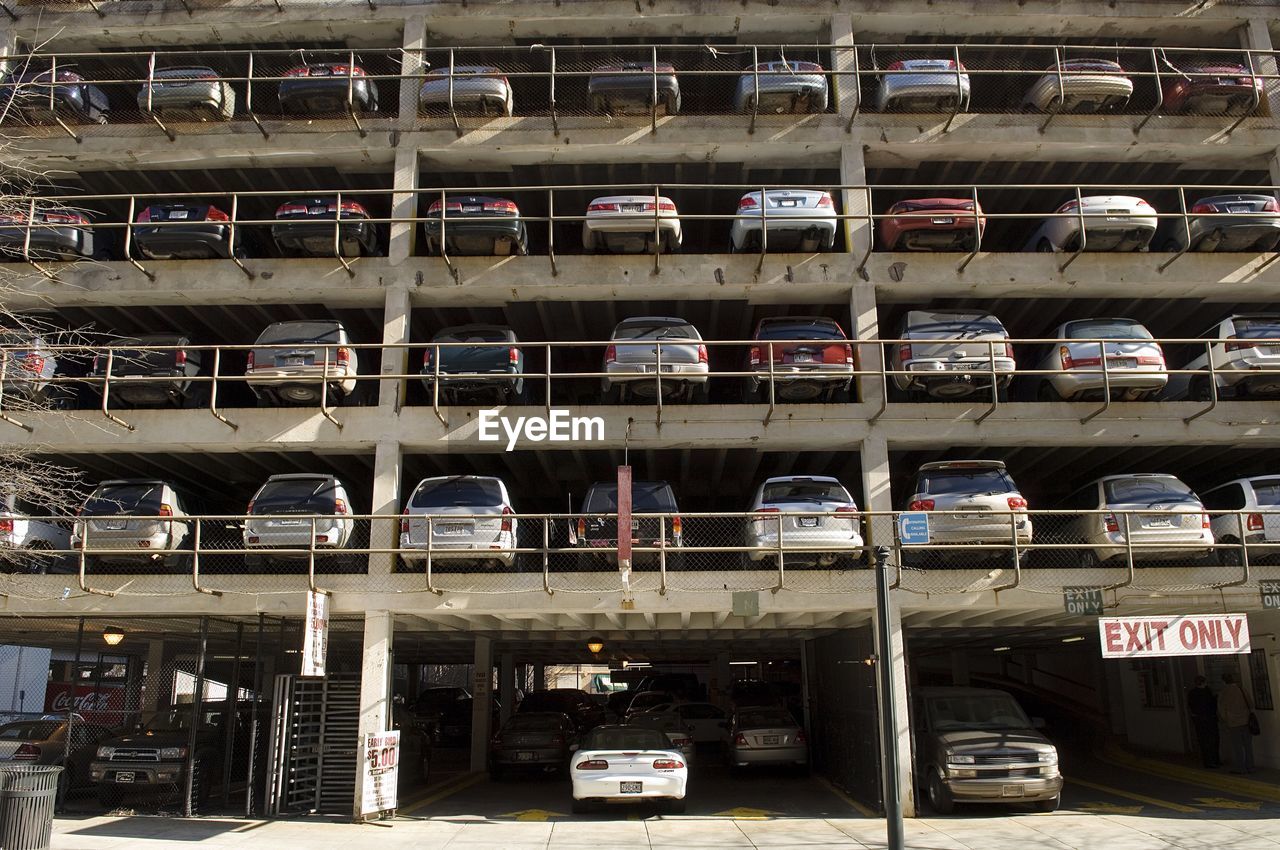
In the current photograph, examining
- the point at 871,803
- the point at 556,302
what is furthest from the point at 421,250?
the point at 871,803

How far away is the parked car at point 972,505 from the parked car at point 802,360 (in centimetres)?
225

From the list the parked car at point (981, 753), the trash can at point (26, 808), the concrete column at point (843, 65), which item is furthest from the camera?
the concrete column at point (843, 65)

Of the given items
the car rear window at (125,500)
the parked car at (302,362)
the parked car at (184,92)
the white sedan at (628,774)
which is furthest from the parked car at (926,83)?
the car rear window at (125,500)

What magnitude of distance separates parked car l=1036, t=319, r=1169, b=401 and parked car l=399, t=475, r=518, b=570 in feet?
30.2

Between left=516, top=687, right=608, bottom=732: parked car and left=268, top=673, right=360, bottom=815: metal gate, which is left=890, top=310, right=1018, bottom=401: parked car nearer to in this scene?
left=268, top=673, right=360, bottom=815: metal gate

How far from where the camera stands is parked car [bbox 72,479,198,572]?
13.9 metres

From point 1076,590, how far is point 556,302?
34.2 ft

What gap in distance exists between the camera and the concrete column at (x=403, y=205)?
1661cm

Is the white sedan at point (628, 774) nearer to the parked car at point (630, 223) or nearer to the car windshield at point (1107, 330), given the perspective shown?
the parked car at point (630, 223)

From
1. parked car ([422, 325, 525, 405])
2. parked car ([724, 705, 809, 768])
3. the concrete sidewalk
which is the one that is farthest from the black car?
parked car ([724, 705, 809, 768])

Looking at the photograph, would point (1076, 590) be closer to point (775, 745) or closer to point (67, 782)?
point (775, 745)

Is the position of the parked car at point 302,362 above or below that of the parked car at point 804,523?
above

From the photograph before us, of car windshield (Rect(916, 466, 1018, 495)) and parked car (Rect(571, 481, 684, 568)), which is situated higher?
car windshield (Rect(916, 466, 1018, 495))

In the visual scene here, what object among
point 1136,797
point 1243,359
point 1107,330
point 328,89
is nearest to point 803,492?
point 1107,330
